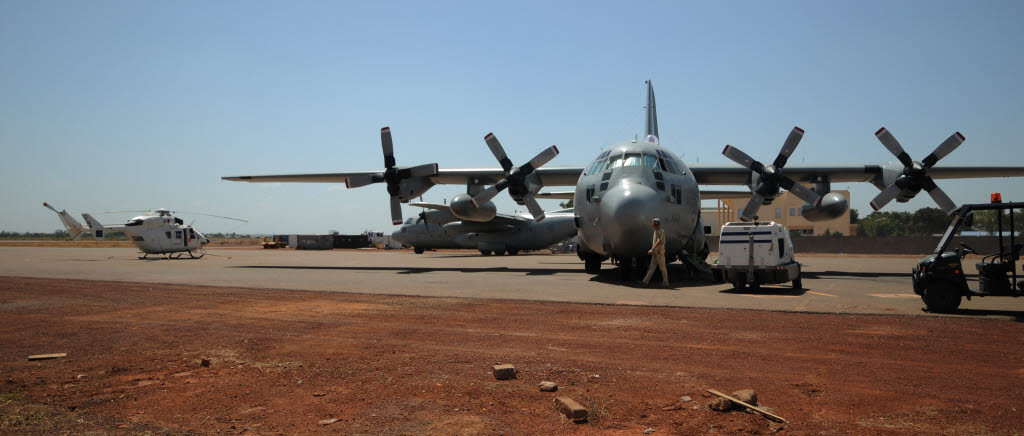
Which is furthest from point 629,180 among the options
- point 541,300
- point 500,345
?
point 500,345

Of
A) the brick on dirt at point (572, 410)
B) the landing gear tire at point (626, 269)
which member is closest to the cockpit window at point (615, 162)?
the landing gear tire at point (626, 269)

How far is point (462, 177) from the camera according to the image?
2455 centimetres

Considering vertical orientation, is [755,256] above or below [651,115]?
below

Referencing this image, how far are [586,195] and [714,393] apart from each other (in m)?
12.5

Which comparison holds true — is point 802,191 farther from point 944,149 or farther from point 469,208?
point 469,208

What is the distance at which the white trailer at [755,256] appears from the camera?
1258cm

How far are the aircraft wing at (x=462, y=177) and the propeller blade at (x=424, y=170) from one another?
295 millimetres

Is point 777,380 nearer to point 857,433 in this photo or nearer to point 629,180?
point 857,433

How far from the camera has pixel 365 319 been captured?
29.3ft

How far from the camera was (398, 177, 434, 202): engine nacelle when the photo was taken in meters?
24.0

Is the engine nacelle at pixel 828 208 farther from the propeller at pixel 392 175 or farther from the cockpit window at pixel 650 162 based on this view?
the propeller at pixel 392 175

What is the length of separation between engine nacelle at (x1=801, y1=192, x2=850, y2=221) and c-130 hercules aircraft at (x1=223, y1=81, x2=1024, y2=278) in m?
0.03

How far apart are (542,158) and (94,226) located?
3566cm

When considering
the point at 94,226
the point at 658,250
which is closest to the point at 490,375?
the point at 658,250
